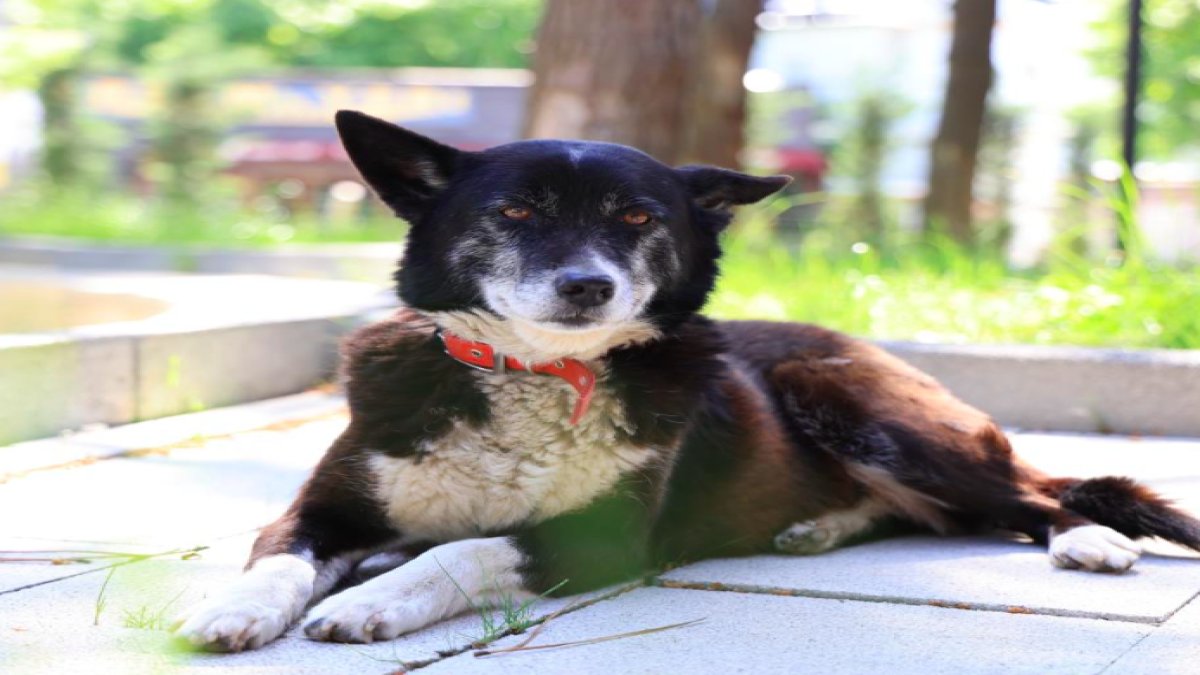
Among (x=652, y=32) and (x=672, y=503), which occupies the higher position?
(x=652, y=32)

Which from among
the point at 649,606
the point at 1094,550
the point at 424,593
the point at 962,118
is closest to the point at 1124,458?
the point at 1094,550

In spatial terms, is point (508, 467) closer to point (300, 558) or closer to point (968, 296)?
point (300, 558)

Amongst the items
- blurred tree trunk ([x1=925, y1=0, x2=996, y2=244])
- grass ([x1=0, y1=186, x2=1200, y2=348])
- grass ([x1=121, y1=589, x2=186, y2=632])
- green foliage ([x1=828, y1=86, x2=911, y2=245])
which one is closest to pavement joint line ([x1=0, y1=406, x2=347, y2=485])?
grass ([x1=121, y1=589, x2=186, y2=632])

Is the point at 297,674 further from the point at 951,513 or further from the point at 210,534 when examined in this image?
the point at 951,513

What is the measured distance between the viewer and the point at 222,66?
18.7m

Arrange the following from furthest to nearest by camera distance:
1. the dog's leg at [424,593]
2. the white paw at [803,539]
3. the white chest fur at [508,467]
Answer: the white paw at [803,539], the white chest fur at [508,467], the dog's leg at [424,593]

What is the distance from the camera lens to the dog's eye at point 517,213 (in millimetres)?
3537

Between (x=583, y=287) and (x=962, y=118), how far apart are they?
12.3m

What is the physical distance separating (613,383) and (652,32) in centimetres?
458

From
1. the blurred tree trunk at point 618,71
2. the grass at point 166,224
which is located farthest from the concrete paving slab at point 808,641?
the grass at point 166,224

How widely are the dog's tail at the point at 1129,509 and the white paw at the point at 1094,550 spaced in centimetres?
9

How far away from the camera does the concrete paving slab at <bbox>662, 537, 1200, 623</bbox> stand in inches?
127

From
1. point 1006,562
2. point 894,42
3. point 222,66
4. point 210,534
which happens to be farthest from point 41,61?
point 894,42

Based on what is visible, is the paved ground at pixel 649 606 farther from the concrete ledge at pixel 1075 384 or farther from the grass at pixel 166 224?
the grass at pixel 166 224
